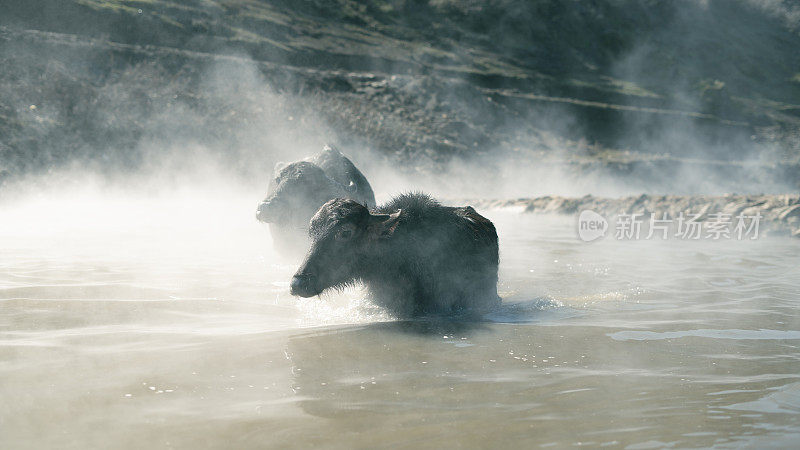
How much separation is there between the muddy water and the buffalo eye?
81 cm

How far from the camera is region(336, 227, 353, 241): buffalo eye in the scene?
6.54m

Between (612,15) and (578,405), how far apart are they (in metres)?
110

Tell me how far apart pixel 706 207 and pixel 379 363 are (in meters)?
18.1

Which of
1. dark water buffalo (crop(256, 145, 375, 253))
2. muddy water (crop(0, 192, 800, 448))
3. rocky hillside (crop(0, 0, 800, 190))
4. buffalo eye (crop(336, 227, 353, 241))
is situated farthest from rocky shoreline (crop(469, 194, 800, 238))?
rocky hillside (crop(0, 0, 800, 190))

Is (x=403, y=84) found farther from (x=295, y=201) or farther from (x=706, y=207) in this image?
(x=295, y=201)

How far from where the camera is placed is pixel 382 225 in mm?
6805

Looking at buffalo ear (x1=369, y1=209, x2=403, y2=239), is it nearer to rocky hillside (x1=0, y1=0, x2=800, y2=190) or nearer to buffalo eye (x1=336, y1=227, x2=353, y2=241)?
buffalo eye (x1=336, y1=227, x2=353, y2=241)

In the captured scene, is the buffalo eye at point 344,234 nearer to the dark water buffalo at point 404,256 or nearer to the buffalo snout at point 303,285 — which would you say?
the dark water buffalo at point 404,256

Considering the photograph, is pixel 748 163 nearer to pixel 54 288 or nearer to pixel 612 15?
pixel 612 15

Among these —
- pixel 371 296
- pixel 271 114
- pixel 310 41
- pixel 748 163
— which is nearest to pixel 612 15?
pixel 748 163

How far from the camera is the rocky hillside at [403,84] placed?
139 ft

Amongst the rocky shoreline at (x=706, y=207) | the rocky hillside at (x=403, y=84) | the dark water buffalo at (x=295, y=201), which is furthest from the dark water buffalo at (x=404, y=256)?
the rocky hillside at (x=403, y=84)

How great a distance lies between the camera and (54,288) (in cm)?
772

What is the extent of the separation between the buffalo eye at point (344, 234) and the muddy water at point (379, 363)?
0.81m
